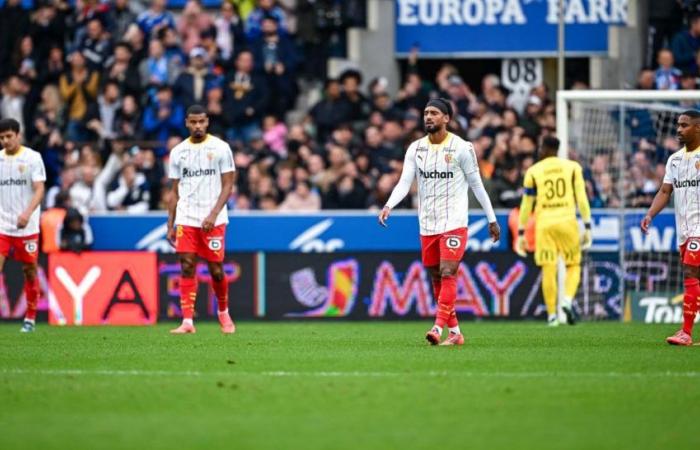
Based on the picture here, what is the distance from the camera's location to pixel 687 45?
25797mm

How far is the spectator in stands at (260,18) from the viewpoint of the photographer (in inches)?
1082

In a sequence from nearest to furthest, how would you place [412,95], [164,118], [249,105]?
[412,95], [249,105], [164,118]

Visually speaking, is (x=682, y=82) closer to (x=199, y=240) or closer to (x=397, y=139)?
(x=397, y=139)

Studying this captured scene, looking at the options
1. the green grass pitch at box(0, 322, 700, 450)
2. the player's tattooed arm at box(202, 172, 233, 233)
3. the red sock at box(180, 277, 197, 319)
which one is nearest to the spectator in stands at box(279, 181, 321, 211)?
the red sock at box(180, 277, 197, 319)

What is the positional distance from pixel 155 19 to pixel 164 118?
2.11 m

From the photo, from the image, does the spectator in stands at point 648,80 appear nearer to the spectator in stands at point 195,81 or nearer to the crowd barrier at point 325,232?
the crowd barrier at point 325,232

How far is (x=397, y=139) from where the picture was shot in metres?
26.0

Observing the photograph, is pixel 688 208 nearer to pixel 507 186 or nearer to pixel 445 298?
pixel 445 298

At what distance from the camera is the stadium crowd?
25031 mm

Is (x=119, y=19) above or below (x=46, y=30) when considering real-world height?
above

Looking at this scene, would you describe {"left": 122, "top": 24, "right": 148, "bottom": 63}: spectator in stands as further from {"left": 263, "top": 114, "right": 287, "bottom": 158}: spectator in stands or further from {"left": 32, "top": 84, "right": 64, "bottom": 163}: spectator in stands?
{"left": 263, "top": 114, "right": 287, "bottom": 158}: spectator in stands

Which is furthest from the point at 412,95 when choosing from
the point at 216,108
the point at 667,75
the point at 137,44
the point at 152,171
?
the point at 137,44

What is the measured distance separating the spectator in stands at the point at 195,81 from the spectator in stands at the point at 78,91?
1681mm

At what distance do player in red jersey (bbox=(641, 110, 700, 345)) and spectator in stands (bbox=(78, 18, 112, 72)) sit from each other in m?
15.4
